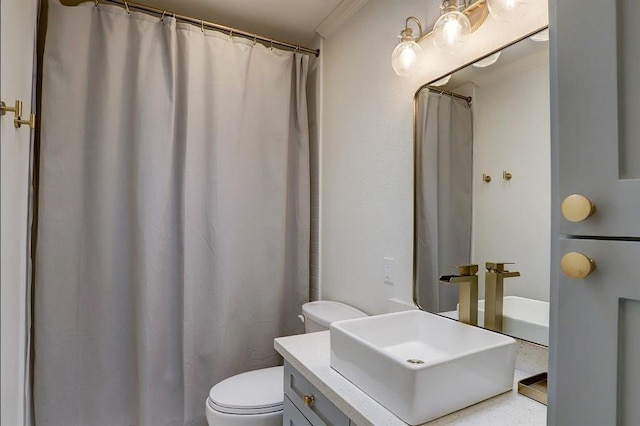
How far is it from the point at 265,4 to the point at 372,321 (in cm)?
185

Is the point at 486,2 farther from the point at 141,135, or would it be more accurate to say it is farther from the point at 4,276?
the point at 4,276

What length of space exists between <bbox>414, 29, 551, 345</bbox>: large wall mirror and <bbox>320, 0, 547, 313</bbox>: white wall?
0.28 ft

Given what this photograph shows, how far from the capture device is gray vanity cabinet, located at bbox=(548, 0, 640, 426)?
1.52 feet

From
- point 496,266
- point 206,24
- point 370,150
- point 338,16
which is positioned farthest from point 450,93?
point 206,24

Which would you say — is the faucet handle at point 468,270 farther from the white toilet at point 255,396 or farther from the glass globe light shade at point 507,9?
the glass globe light shade at point 507,9

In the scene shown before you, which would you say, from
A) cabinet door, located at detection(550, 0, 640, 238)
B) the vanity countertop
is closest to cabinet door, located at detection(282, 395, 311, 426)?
the vanity countertop

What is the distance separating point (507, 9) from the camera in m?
1.05

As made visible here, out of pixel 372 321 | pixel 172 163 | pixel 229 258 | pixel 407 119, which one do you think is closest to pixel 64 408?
pixel 229 258

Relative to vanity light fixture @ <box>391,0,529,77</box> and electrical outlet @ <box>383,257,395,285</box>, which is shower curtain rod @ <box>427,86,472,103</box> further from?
electrical outlet @ <box>383,257,395,285</box>

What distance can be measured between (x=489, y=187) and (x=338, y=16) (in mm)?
1435

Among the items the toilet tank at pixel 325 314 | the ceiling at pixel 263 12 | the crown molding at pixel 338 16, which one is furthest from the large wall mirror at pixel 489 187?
the ceiling at pixel 263 12

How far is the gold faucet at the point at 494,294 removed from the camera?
3.66 feet

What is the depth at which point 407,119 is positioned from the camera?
1.50 metres

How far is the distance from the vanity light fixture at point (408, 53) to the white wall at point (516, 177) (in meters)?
0.30
